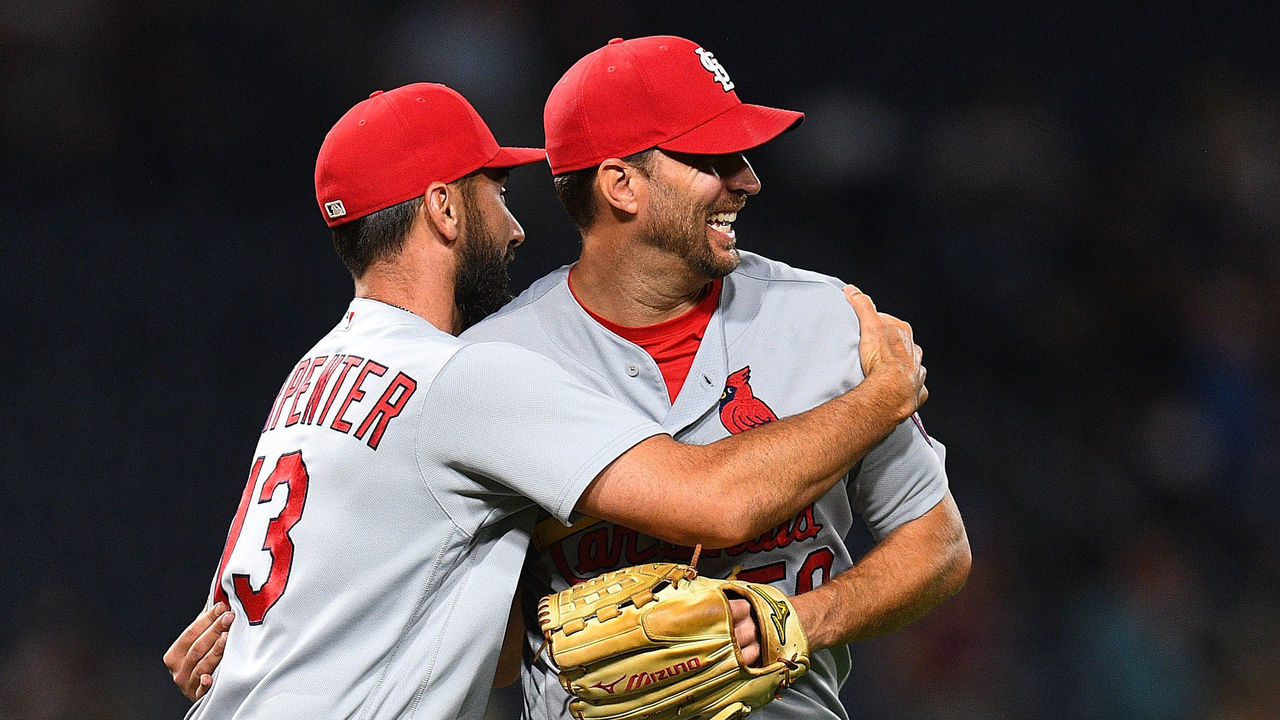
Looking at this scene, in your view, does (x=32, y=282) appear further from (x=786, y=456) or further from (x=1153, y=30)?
(x=1153, y=30)

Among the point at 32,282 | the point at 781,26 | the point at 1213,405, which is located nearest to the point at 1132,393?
the point at 1213,405

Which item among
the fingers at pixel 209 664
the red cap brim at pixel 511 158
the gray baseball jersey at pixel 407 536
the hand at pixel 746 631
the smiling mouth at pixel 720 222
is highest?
the red cap brim at pixel 511 158

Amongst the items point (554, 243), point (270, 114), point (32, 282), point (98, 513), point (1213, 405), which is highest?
point (270, 114)

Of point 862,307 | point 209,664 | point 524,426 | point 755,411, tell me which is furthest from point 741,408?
point 209,664

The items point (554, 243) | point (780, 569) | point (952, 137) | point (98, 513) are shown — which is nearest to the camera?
point (780, 569)

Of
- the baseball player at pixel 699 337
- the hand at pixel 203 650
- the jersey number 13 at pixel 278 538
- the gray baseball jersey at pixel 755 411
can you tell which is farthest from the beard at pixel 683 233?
the hand at pixel 203 650

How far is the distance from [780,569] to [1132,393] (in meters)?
4.26

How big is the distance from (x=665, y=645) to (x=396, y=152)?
1128 millimetres

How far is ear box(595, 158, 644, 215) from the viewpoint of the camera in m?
2.24

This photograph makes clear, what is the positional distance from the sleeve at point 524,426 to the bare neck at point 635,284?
0.32 meters

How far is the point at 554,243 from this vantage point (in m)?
5.54

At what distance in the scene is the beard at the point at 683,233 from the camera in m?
2.21

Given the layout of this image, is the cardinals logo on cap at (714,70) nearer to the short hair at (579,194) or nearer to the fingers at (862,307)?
the short hair at (579,194)

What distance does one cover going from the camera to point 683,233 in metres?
2.21
